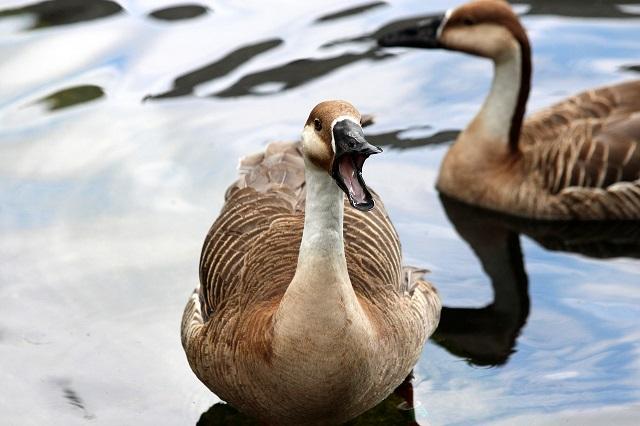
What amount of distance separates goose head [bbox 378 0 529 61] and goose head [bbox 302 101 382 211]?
13.8ft

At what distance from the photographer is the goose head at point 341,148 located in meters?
4.55

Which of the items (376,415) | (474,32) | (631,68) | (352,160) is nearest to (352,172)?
(352,160)

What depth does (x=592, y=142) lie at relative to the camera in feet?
28.1

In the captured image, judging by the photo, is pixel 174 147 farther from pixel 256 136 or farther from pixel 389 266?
pixel 389 266

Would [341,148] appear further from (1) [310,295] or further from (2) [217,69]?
(2) [217,69]

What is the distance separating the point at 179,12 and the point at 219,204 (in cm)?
354

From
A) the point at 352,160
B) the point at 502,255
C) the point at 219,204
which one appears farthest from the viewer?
the point at 219,204

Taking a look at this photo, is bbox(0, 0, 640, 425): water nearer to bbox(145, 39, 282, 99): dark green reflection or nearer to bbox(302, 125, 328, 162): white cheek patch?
bbox(145, 39, 282, 99): dark green reflection


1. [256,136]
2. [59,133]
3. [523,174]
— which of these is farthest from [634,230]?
[59,133]

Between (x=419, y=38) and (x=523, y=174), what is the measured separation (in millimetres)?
1340

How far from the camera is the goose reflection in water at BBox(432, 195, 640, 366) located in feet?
23.4

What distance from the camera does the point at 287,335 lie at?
517cm

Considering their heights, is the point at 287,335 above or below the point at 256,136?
above

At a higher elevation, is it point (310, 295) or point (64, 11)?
point (310, 295)
